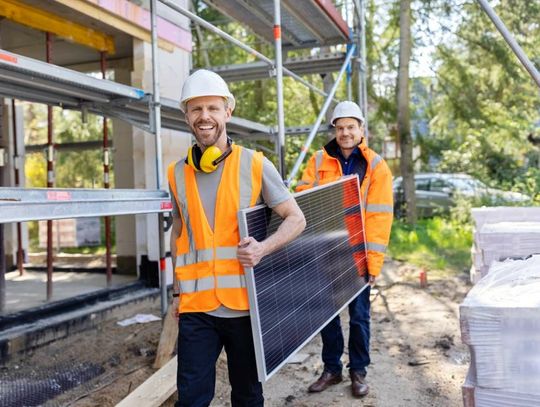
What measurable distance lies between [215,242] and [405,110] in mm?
12395

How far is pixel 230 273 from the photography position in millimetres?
2727

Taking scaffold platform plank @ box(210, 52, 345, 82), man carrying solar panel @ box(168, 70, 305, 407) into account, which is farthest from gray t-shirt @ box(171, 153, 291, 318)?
scaffold platform plank @ box(210, 52, 345, 82)

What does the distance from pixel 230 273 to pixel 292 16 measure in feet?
17.6

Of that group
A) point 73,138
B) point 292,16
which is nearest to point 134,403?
point 292,16

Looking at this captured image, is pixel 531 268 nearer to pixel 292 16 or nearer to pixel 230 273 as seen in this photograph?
pixel 230 273

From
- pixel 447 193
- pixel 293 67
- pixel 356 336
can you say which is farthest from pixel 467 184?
pixel 356 336

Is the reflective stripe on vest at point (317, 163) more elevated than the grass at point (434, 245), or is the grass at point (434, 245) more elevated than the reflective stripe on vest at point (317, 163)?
the reflective stripe on vest at point (317, 163)

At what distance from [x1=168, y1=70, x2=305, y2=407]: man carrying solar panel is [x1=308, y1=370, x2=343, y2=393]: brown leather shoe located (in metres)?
1.54

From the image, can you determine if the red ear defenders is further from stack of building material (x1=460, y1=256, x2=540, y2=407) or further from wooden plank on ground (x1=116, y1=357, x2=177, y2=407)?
wooden plank on ground (x1=116, y1=357, x2=177, y2=407)

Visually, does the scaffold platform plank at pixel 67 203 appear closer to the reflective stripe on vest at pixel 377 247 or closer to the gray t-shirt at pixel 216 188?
the gray t-shirt at pixel 216 188

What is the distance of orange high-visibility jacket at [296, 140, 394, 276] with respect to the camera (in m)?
4.21

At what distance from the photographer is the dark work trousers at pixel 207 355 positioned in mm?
2740

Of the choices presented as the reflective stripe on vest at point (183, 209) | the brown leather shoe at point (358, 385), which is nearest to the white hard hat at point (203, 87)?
the reflective stripe on vest at point (183, 209)

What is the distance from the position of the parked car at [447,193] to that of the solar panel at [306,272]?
9.70 m
